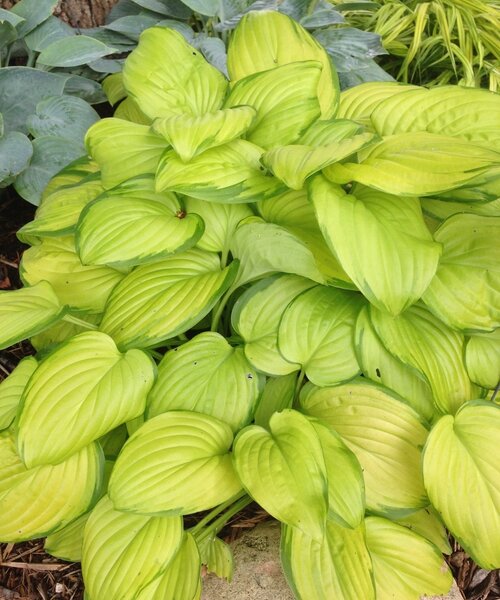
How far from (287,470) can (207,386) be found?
0.27 meters

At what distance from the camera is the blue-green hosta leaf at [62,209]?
1.37 m

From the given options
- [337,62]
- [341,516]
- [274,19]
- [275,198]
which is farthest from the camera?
[337,62]

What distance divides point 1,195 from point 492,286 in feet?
5.39

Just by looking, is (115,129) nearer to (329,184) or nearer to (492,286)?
(329,184)

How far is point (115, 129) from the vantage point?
1.44m

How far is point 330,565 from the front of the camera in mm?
1091

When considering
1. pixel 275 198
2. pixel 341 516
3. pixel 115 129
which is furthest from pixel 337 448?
pixel 115 129

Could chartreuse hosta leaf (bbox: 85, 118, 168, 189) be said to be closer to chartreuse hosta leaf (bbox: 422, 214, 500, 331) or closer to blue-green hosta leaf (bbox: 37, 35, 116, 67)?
blue-green hosta leaf (bbox: 37, 35, 116, 67)

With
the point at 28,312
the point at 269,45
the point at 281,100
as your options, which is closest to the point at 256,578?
the point at 28,312

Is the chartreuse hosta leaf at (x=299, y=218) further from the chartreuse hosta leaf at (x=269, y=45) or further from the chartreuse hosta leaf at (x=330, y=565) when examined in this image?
the chartreuse hosta leaf at (x=330, y=565)

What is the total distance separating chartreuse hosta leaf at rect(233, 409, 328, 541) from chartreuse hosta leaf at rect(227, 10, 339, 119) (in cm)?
94

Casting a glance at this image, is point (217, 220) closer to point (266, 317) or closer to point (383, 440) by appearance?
point (266, 317)

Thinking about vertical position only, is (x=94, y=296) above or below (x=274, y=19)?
below

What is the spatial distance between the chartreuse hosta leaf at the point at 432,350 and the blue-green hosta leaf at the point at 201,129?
0.50 meters
